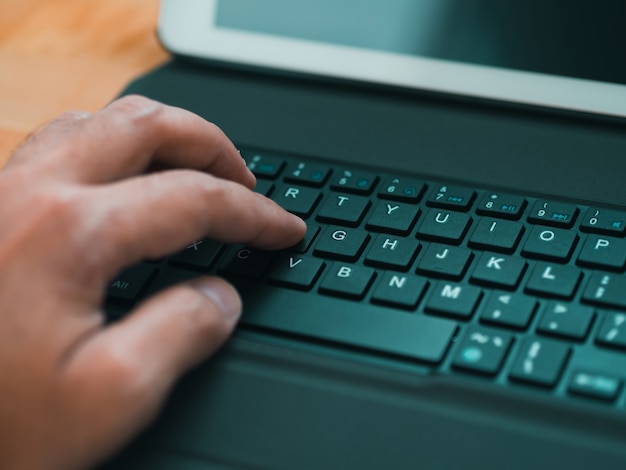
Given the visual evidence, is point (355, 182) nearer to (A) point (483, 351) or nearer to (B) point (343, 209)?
(B) point (343, 209)

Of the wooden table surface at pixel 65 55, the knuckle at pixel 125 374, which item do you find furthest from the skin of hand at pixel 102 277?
the wooden table surface at pixel 65 55

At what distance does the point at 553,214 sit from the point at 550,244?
0.09 feet

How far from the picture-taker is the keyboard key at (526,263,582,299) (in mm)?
448

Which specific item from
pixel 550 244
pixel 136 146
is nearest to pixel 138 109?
pixel 136 146

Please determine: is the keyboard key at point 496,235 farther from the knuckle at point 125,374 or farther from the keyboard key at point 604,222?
the knuckle at point 125,374

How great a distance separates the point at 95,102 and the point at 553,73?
345 millimetres

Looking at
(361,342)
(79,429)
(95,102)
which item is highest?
(95,102)

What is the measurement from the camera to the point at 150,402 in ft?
1.29

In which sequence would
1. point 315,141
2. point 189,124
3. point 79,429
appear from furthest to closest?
point 315,141
point 189,124
point 79,429

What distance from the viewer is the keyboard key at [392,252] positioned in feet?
1.57

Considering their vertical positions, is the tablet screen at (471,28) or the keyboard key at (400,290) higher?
the tablet screen at (471,28)

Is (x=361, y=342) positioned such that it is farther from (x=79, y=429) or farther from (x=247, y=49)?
(x=247, y=49)

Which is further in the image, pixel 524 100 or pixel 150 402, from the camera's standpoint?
pixel 524 100

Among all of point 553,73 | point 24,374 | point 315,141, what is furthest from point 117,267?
point 553,73
